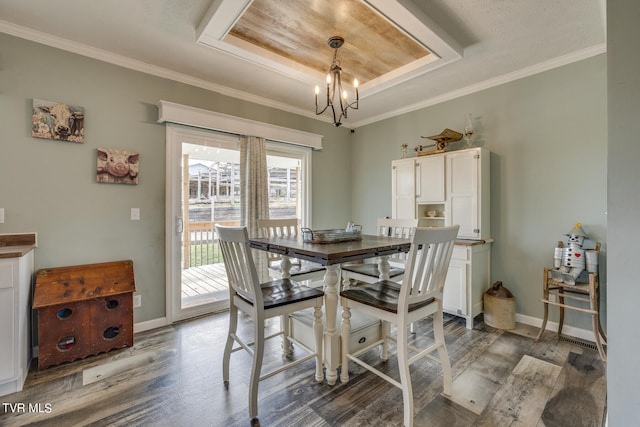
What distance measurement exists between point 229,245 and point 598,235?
312 centimetres

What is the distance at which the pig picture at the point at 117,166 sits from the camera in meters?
2.51

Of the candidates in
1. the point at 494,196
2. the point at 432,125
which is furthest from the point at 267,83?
the point at 494,196

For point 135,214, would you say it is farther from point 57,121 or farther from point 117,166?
point 57,121

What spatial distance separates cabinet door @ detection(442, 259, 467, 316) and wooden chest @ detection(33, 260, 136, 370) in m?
3.00

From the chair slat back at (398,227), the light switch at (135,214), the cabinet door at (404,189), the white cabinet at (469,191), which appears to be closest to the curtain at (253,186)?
the light switch at (135,214)

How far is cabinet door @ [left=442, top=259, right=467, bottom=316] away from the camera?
2.85 meters

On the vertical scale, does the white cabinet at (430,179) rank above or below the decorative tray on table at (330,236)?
above

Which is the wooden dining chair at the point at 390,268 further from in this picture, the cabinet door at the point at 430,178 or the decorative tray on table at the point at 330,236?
the cabinet door at the point at 430,178

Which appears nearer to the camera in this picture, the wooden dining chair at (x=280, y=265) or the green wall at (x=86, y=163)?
the green wall at (x=86, y=163)

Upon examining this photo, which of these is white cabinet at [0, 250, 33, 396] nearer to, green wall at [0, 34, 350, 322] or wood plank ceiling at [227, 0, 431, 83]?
green wall at [0, 34, 350, 322]

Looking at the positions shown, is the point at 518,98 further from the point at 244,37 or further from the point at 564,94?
the point at 244,37

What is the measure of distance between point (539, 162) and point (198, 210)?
363 centimetres

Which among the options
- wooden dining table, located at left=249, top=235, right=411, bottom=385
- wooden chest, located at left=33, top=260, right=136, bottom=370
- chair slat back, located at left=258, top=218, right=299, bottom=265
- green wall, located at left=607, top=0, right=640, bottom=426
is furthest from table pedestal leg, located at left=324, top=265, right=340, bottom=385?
wooden chest, located at left=33, top=260, right=136, bottom=370

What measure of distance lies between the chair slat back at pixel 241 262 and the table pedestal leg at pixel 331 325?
1.60 ft
